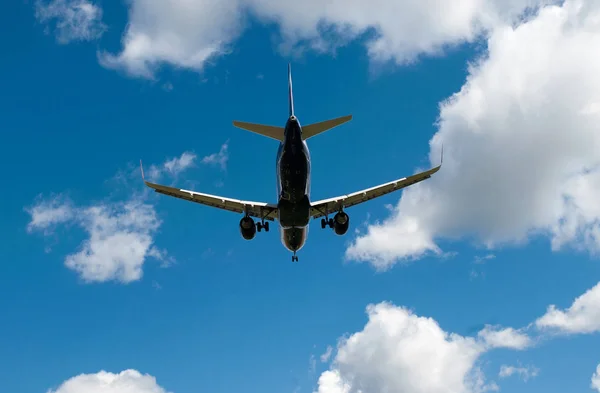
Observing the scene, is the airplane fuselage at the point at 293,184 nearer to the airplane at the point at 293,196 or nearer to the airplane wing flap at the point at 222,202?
the airplane at the point at 293,196

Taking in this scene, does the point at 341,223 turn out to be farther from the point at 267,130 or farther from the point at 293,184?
the point at 267,130

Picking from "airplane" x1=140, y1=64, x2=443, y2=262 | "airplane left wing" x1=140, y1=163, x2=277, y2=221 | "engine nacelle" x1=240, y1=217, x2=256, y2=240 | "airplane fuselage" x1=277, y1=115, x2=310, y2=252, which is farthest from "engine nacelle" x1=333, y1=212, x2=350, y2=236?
"engine nacelle" x1=240, y1=217, x2=256, y2=240

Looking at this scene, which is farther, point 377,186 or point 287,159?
point 377,186

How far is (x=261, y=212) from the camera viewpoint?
5741cm

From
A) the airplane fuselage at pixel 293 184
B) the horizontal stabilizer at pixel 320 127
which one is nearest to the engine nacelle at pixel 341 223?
the airplane fuselage at pixel 293 184

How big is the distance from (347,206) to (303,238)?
17.5 feet

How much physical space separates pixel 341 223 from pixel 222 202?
1089 centimetres

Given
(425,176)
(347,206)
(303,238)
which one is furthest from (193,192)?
(425,176)

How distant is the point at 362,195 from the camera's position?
56.8 meters

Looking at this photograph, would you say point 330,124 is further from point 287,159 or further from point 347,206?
point 347,206

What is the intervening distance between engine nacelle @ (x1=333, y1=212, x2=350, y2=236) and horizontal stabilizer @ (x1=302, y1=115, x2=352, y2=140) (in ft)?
35.3

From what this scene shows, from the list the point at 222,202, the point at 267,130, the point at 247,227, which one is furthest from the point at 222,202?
the point at 267,130

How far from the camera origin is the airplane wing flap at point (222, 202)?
181 feet

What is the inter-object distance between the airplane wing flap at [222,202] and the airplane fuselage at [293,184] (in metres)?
2.68
